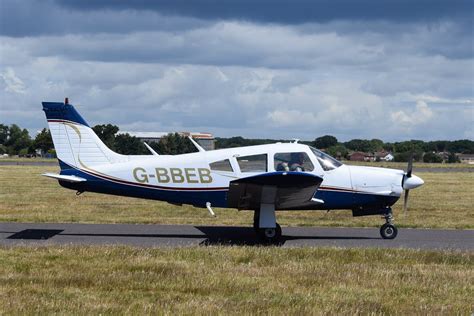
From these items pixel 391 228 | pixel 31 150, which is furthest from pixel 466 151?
pixel 391 228

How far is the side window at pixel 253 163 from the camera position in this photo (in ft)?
44.9

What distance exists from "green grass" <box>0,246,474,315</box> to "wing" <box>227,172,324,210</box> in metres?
1.61

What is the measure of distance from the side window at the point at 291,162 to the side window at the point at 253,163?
23 cm

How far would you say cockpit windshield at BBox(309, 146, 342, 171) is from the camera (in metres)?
14.0

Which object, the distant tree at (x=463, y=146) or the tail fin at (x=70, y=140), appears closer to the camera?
the tail fin at (x=70, y=140)

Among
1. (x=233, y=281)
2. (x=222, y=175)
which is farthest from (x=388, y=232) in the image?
(x=233, y=281)

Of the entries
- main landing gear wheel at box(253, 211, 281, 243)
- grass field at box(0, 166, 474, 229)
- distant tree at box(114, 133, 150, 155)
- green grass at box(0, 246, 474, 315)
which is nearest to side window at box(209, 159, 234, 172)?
main landing gear wheel at box(253, 211, 281, 243)

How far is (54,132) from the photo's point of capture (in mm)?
14539

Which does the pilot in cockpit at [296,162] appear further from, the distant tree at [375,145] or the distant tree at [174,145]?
the distant tree at [375,145]

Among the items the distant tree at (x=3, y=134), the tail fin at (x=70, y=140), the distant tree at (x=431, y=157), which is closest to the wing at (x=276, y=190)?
the tail fin at (x=70, y=140)

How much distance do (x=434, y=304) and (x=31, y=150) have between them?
144626mm

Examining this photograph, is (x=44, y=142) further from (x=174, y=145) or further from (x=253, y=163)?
(x=253, y=163)

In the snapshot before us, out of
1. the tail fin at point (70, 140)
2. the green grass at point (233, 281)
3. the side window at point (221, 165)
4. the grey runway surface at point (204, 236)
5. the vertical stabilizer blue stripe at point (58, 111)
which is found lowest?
the grey runway surface at point (204, 236)

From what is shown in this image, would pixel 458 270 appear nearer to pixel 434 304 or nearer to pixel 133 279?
pixel 434 304
